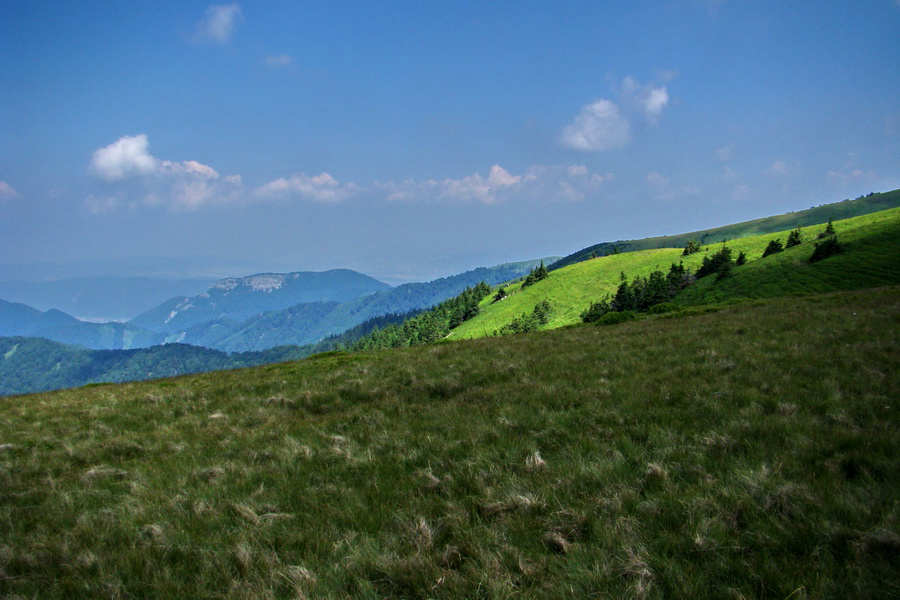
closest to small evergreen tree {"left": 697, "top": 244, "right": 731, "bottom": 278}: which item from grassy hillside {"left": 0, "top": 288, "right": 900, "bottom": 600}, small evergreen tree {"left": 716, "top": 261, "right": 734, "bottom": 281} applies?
small evergreen tree {"left": 716, "top": 261, "right": 734, "bottom": 281}

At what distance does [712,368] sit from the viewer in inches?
371

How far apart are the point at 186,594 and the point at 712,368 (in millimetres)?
10979

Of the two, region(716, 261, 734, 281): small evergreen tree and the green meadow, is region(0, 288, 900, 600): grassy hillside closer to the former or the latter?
the green meadow

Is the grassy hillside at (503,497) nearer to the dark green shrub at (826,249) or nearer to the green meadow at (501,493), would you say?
the green meadow at (501,493)

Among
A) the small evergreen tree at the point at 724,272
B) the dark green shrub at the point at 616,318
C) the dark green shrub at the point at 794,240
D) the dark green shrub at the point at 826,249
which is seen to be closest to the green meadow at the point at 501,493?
the dark green shrub at the point at 616,318

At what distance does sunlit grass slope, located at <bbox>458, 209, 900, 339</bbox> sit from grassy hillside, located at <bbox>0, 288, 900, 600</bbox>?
79979 millimetres

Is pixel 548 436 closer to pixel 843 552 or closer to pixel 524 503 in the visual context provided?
pixel 524 503

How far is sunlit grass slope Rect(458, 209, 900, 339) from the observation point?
7181 cm

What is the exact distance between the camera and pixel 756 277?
82688 mm

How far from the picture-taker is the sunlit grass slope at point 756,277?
2827 inches

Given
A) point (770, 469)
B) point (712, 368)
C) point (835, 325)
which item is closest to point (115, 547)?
point (770, 469)

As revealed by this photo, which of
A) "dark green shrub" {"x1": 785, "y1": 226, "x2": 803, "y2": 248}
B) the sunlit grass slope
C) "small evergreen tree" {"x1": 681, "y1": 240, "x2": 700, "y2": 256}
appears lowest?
the sunlit grass slope

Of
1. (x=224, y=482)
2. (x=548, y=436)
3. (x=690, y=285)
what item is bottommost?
(x=690, y=285)

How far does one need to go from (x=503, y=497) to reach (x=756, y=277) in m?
104
